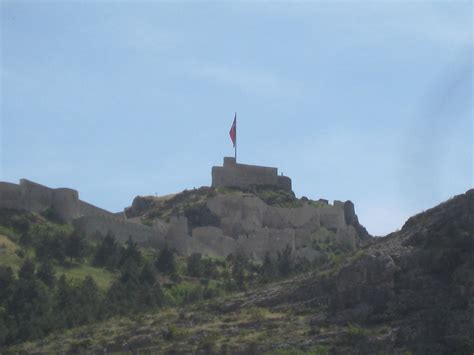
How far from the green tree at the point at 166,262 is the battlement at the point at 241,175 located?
22.8 m

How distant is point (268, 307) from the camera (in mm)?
42094

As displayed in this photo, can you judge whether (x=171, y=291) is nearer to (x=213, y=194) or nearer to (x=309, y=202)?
(x=213, y=194)

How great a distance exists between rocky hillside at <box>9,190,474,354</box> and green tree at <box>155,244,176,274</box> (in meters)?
25.4

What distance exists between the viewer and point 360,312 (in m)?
38.0

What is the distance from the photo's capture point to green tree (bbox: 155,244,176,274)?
6981 centimetres

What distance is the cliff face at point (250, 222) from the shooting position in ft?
264

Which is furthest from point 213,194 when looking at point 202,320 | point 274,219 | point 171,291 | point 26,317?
point 202,320

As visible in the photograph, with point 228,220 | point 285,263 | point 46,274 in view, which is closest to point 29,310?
point 46,274

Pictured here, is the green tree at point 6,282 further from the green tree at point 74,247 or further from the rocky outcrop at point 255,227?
the rocky outcrop at point 255,227

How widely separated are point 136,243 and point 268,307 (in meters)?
34.6

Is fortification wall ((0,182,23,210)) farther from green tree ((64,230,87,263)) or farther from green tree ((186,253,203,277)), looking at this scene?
green tree ((186,253,203,277))

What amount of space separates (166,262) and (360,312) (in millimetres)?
33355

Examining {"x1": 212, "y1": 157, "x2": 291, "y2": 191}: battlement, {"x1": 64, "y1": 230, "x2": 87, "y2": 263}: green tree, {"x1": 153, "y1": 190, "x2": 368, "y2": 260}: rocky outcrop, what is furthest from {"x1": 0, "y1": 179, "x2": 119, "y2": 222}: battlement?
{"x1": 212, "y1": 157, "x2": 291, "y2": 191}: battlement

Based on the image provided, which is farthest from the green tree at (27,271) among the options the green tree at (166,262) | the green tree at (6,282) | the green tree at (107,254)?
the green tree at (166,262)
